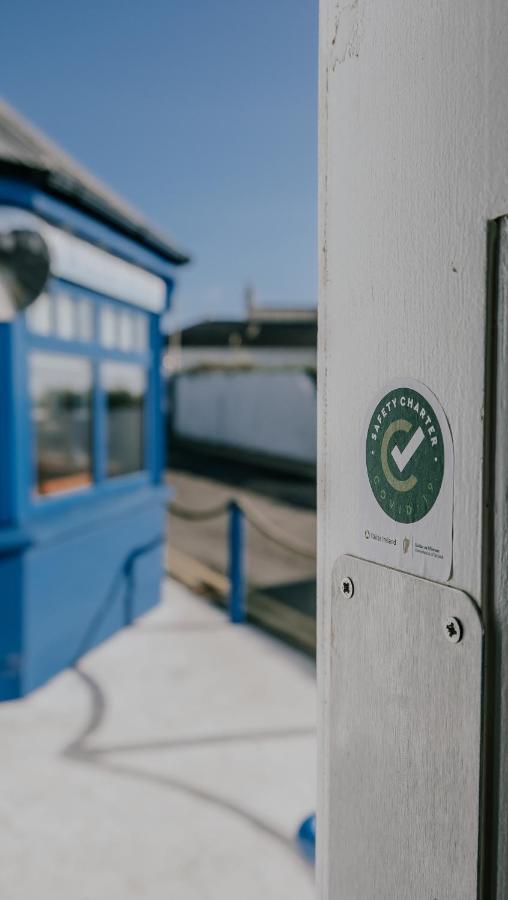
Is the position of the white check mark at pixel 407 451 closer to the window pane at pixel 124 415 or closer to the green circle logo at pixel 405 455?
the green circle logo at pixel 405 455

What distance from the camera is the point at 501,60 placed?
0.74 m

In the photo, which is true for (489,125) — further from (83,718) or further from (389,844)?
(83,718)

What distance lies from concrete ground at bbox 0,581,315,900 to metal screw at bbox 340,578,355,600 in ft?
7.08

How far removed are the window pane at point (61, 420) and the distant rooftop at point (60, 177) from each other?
0.98m

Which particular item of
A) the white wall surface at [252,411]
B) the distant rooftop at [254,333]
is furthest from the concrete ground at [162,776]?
the distant rooftop at [254,333]

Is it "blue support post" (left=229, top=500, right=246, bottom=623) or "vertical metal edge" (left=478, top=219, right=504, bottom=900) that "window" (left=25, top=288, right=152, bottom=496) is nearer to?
"blue support post" (left=229, top=500, right=246, bottom=623)

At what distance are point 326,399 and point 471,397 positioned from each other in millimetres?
287

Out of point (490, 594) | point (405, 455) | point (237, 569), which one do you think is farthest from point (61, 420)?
point (490, 594)

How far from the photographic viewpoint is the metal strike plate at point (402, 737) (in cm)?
79

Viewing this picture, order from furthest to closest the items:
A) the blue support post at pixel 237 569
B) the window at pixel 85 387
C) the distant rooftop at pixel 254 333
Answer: the distant rooftop at pixel 254 333 → the blue support post at pixel 237 569 → the window at pixel 85 387

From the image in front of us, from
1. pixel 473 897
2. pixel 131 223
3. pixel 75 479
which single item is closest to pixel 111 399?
pixel 75 479

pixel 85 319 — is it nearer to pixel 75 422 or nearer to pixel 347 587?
pixel 75 422

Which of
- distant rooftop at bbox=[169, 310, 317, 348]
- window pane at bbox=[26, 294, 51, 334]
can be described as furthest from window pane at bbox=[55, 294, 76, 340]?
distant rooftop at bbox=[169, 310, 317, 348]

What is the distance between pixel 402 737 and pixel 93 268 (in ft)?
14.6
